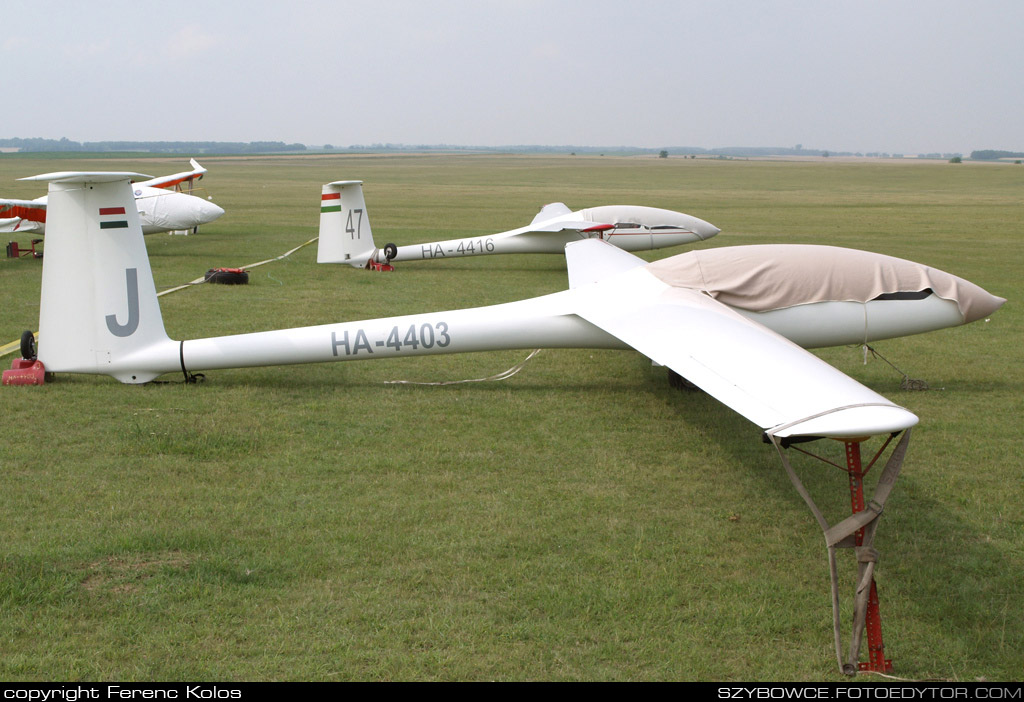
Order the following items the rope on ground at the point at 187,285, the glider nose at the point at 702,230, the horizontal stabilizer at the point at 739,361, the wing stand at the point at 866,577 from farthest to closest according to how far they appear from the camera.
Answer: the glider nose at the point at 702,230, the rope on ground at the point at 187,285, the horizontal stabilizer at the point at 739,361, the wing stand at the point at 866,577

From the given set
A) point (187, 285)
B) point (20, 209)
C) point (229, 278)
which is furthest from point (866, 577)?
point (20, 209)

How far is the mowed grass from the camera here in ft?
14.0

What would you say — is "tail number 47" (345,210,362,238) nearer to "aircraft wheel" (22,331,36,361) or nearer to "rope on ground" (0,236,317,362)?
"rope on ground" (0,236,317,362)

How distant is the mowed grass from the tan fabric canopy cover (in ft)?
3.64

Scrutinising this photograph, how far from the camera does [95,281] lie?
311 inches

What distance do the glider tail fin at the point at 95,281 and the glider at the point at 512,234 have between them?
382 inches

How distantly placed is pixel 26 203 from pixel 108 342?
13595 millimetres

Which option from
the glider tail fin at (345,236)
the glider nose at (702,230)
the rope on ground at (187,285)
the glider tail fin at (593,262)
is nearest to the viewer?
the rope on ground at (187,285)

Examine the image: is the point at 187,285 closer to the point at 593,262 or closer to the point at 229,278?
the point at 229,278

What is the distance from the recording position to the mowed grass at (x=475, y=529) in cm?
427

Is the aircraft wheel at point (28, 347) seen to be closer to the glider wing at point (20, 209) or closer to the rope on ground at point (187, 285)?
the rope on ground at point (187, 285)

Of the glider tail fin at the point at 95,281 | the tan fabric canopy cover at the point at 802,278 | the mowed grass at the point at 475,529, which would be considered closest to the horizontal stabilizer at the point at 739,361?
the tan fabric canopy cover at the point at 802,278

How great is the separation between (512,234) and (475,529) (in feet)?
48.5

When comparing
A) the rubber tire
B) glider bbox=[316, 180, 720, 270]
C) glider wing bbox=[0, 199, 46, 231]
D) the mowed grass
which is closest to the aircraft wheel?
the mowed grass
